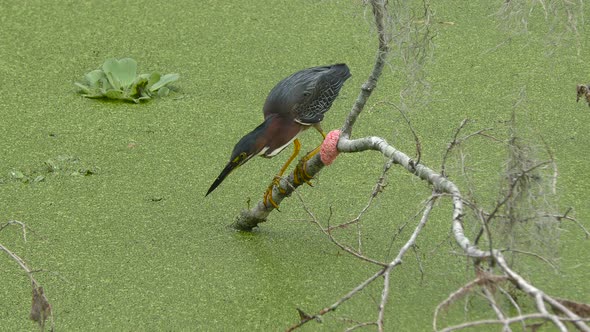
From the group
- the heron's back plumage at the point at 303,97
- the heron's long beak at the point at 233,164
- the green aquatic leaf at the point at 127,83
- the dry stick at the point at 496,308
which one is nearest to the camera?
the dry stick at the point at 496,308

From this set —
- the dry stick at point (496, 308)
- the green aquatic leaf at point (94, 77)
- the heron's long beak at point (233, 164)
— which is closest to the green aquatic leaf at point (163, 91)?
the green aquatic leaf at point (94, 77)

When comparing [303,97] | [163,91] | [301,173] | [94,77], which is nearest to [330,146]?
[301,173]

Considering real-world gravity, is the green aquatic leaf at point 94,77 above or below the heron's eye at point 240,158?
below

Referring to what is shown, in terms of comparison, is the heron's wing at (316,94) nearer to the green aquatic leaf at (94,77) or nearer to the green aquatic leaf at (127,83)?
the green aquatic leaf at (127,83)

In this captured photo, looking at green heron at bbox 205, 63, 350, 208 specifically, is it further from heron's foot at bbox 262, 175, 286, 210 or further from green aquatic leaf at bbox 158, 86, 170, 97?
green aquatic leaf at bbox 158, 86, 170, 97

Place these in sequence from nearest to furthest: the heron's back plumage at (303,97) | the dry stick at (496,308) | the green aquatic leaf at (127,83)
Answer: the dry stick at (496,308) < the heron's back plumage at (303,97) < the green aquatic leaf at (127,83)

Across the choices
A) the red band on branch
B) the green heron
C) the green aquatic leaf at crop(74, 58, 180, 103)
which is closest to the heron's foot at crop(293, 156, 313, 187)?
the green heron

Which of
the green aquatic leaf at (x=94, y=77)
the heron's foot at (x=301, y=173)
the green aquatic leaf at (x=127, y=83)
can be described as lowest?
the green aquatic leaf at (x=94, y=77)

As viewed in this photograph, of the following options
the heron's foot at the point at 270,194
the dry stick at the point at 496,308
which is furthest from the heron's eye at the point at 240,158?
the dry stick at the point at 496,308

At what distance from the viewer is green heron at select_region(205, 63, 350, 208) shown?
8.55 ft

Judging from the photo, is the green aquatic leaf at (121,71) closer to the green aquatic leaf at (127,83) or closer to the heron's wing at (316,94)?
the green aquatic leaf at (127,83)

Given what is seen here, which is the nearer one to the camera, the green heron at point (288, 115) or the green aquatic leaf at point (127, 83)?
the green heron at point (288, 115)

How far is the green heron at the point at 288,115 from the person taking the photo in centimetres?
261

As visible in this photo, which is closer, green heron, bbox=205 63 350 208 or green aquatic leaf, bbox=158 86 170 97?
green heron, bbox=205 63 350 208
